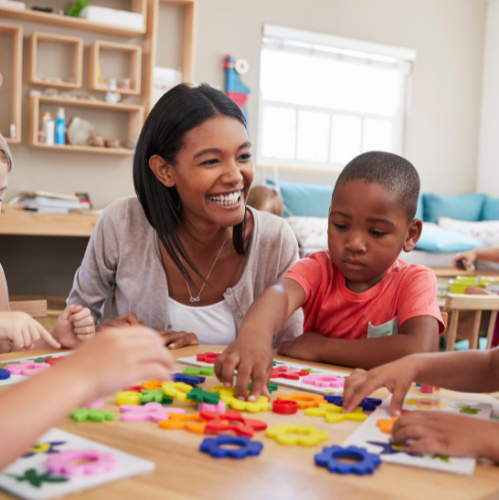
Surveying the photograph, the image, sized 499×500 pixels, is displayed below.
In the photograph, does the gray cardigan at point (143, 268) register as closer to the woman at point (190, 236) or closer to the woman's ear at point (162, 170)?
the woman at point (190, 236)

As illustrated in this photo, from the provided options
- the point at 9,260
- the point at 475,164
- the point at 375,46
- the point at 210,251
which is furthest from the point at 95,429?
the point at 475,164

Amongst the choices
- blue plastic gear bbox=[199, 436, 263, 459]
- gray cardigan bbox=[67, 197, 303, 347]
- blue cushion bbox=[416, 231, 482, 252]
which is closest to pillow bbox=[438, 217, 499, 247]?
blue cushion bbox=[416, 231, 482, 252]

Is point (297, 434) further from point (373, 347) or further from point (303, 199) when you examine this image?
point (303, 199)

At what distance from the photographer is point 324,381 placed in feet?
3.07

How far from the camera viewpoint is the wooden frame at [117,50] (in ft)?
12.0

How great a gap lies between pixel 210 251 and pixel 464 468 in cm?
103

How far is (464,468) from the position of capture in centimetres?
57

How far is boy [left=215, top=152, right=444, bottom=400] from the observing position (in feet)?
3.60

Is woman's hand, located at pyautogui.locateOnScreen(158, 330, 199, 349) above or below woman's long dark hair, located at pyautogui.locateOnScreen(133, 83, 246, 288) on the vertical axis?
below

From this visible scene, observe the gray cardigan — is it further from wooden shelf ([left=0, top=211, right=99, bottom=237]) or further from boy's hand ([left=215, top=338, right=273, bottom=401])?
wooden shelf ([left=0, top=211, right=99, bottom=237])

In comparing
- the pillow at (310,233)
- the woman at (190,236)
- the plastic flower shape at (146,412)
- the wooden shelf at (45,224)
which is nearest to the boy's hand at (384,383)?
the plastic flower shape at (146,412)

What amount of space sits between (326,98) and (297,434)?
466 centimetres

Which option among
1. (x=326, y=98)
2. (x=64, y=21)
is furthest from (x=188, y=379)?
(x=326, y=98)

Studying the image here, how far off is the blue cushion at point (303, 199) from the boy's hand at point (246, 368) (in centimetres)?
360
